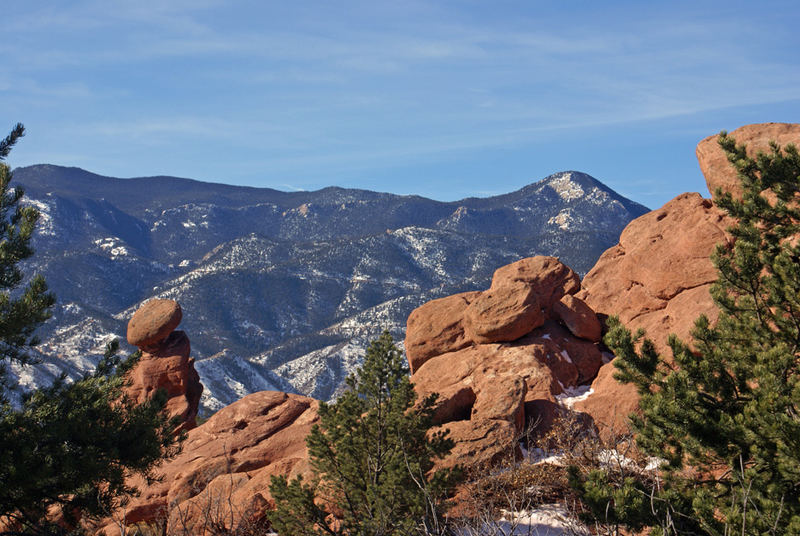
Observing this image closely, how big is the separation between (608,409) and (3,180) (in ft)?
62.3

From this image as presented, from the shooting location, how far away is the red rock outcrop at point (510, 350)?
22.4 m

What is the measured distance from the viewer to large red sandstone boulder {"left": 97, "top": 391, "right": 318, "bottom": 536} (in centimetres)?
2201

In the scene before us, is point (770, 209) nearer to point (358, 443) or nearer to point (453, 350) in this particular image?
point (358, 443)

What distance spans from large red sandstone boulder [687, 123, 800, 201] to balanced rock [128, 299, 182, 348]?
26.4 m

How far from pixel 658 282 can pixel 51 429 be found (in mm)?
20954

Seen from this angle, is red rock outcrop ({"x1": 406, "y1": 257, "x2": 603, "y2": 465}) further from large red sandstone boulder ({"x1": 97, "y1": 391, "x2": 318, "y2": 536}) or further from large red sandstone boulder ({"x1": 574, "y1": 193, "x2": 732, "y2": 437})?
large red sandstone boulder ({"x1": 97, "y1": 391, "x2": 318, "y2": 536})

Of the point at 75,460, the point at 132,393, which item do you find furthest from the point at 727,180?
the point at 132,393

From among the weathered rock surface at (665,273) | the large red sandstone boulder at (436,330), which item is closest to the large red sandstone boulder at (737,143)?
the weathered rock surface at (665,273)

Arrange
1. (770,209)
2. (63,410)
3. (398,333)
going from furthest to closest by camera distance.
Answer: (398,333) → (63,410) → (770,209)

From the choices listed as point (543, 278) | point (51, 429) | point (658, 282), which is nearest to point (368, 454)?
point (51, 429)

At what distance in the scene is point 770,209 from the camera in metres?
14.8

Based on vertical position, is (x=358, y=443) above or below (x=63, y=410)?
below

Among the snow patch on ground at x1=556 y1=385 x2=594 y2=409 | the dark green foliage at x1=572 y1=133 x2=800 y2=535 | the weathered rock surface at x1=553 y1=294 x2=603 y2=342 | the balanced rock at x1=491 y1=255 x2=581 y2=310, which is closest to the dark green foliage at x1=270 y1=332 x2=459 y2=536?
the dark green foliage at x1=572 y1=133 x2=800 y2=535

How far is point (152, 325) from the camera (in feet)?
125
